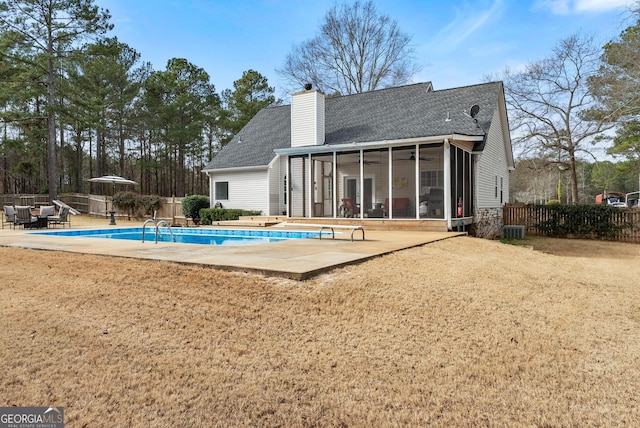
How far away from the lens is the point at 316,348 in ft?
11.2

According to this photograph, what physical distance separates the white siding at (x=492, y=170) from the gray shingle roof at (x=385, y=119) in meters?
1.04

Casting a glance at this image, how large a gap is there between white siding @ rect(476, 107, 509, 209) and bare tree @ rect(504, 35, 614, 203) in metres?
6.37

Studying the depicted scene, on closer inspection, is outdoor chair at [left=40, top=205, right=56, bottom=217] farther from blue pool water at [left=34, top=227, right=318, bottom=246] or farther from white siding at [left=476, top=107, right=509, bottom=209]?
white siding at [left=476, top=107, right=509, bottom=209]

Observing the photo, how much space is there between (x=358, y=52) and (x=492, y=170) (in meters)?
14.2

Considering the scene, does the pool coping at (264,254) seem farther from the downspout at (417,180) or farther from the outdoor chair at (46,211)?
the outdoor chair at (46,211)

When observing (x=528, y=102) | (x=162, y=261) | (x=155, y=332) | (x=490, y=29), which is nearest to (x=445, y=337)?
(x=155, y=332)

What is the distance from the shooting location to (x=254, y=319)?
393 centimetres

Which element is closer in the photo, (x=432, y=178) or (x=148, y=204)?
(x=432, y=178)

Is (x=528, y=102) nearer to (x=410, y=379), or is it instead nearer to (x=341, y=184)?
(x=341, y=184)

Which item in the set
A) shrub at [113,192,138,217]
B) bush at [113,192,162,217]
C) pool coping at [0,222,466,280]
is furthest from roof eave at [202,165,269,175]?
pool coping at [0,222,466,280]

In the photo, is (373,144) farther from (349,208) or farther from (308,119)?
(308,119)

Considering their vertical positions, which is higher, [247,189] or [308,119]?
[308,119]

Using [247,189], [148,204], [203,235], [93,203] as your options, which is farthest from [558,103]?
[93,203]

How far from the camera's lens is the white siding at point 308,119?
14164 millimetres
